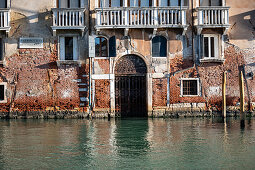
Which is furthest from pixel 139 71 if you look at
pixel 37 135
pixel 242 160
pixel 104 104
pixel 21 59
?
pixel 242 160

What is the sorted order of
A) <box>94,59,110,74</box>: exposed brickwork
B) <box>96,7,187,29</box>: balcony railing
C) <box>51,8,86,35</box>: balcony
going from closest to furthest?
<box>51,8,86,35</box>: balcony → <box>96,7,187,29</box>: balcony railing → <box>94,59,110,74</box>: exposed brickwork

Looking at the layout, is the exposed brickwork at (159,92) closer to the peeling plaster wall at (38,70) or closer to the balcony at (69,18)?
the peeling plaster wall at (38,70)

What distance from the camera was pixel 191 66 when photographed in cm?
1659

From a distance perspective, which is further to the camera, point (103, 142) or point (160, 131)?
point (160, 131)

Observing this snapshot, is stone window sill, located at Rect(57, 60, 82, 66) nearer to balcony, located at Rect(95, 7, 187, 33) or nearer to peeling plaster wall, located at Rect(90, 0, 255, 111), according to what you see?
peeling plaster wall, located at Rect(90, 0, 255, 111)

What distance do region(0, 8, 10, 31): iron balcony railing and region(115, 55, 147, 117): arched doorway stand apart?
4.71 meters

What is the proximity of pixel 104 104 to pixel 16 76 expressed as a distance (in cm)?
379

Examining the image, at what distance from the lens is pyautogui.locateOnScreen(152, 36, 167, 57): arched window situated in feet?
54.5

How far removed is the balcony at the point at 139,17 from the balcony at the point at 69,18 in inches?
25.4

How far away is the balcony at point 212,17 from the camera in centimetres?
1616

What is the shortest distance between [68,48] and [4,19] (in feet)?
9.16

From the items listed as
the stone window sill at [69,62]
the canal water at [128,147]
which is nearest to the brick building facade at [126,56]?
the stone window sill at [69,62]

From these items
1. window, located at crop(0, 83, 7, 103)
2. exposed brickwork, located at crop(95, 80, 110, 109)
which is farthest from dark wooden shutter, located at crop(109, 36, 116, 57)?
window, located at crop(0, 83, 7, 103)

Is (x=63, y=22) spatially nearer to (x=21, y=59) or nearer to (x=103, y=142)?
(x=21, y=59)
